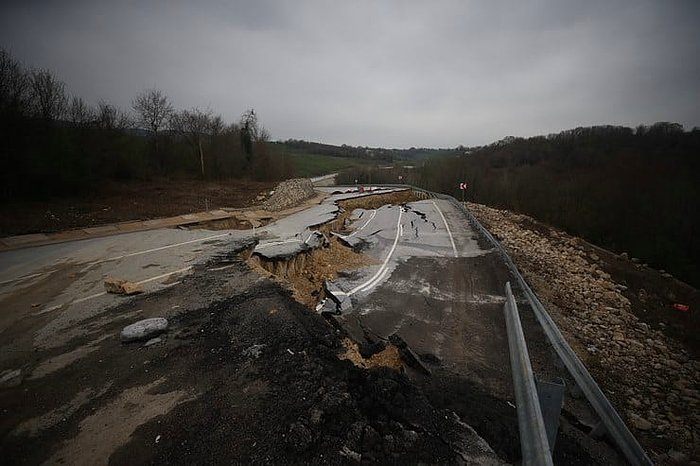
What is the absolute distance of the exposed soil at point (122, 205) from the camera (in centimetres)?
1358

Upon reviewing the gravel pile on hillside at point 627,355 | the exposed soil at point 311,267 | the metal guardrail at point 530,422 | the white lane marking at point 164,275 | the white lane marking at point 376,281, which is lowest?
the gravel pile on hillside at point 627,355

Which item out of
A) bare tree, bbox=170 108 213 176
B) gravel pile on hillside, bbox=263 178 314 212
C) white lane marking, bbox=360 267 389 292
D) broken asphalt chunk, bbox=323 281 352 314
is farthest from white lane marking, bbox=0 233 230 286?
bare tree, bbox=170 108 213 176

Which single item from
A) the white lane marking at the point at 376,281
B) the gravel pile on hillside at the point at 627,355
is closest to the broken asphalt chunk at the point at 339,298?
the white lane marking at the point at 376,281

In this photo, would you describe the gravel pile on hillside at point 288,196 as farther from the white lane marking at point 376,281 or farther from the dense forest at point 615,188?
the dense forest at point 615,188

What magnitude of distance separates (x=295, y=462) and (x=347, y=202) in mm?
22026

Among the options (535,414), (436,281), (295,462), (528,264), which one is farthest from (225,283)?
(528,264)

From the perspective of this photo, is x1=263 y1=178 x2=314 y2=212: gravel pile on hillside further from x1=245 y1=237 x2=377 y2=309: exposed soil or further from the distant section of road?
the distant section of road

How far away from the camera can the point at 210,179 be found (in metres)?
32.8

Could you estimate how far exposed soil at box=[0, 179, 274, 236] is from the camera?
13578 mm

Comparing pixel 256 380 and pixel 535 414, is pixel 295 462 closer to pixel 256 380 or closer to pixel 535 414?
pixel 256 380

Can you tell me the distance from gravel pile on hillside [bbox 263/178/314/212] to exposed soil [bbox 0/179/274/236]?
1.69m

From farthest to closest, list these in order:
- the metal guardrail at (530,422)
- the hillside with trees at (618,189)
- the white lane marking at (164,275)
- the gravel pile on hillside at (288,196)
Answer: the gravel pile on hillside at (288,196) → the hillside with trees at (618,189) → the white lane marking at (164,275) → the metal guardrail at (530,422)

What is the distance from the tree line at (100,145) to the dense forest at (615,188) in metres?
27.3

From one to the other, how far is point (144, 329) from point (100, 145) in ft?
83.1
